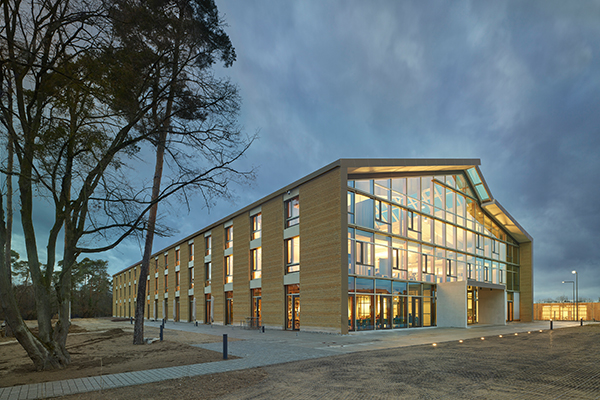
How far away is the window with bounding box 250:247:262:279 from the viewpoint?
28.3m

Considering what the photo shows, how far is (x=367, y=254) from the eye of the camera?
72.5ft

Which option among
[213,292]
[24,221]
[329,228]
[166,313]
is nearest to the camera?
[24,221]

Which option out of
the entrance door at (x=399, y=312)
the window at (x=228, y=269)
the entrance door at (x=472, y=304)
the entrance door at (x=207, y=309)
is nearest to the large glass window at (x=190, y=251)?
the entrance door at (x=207, y=309)

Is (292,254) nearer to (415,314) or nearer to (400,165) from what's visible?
(400,165)

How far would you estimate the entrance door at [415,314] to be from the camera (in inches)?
970

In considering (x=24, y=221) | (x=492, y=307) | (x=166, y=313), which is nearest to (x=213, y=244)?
(x=166, y=313)

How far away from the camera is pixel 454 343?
53.6 ft

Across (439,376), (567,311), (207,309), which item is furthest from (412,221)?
(567,311)

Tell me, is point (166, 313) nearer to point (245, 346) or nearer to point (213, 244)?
point (213, 244)

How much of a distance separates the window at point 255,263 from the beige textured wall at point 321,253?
19.8 ft

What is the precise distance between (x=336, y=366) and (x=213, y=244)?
86.3 feet

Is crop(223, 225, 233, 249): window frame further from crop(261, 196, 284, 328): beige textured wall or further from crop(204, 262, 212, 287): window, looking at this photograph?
crop(261, 196, 284, 328): beige textured wall

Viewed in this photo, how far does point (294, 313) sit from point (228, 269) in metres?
10.9

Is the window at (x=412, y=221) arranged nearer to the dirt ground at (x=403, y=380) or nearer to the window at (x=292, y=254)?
the window at (x=292, y=254)
